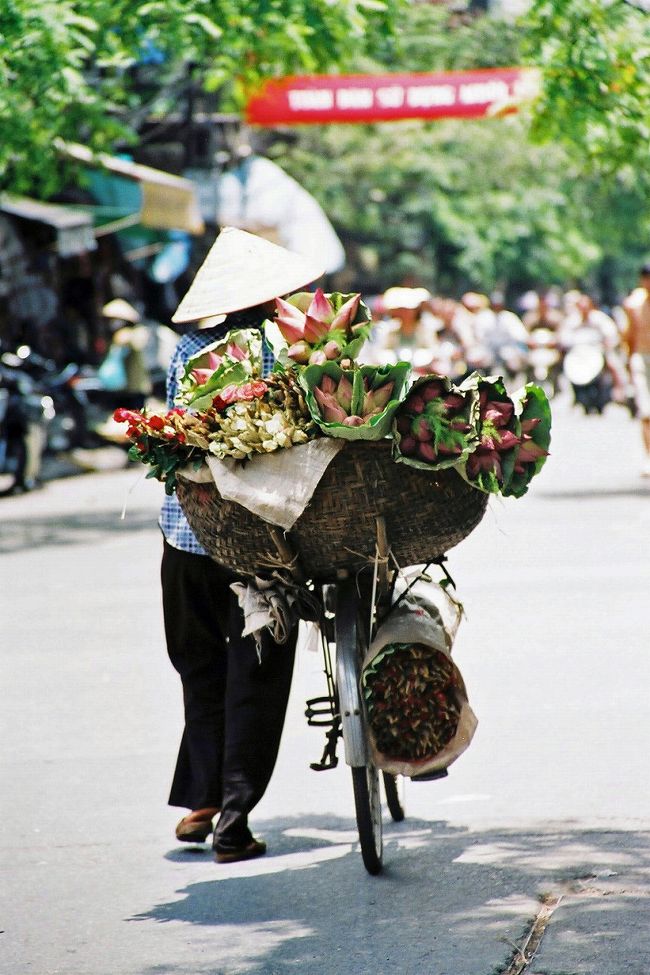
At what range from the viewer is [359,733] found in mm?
4645

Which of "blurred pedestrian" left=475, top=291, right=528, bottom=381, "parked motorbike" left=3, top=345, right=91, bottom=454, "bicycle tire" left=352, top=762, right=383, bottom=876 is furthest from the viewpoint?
"blurred pedestrian" left=475, top=291, right=528, bottom=381

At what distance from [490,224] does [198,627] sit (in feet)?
119

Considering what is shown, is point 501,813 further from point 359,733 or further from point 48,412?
point 48,412

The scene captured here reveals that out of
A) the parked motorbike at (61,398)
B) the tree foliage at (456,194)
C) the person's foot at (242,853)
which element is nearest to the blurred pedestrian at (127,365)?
the parked motorbike at (61,398)

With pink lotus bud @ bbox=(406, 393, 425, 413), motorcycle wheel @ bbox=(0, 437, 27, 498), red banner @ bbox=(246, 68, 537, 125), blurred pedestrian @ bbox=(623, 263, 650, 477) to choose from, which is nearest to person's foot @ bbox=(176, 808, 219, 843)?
pink lotus bud @ bbox=(406, 393, 425, 413)

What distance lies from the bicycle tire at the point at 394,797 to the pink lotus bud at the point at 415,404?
4.47ft

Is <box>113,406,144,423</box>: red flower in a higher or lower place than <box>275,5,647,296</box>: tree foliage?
higher

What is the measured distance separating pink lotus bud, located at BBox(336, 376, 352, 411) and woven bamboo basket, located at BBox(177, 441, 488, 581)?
113mm

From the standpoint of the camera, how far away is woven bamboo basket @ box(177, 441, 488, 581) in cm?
454

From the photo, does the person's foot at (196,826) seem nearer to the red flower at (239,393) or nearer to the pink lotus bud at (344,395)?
the red flower at (239,393)

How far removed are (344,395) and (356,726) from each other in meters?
0.91

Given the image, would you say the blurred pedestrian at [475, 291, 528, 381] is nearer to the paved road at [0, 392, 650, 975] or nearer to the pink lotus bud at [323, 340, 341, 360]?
the paved road at [0, 392, 650, 975]

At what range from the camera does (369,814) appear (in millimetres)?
4648

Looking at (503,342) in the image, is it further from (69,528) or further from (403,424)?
(403,424)
